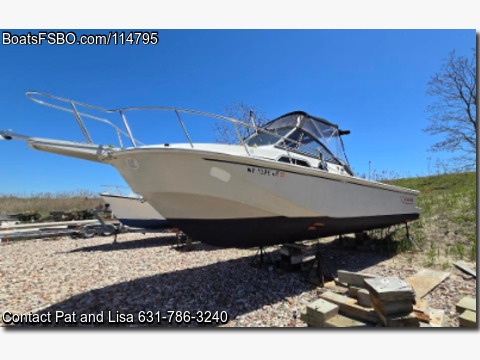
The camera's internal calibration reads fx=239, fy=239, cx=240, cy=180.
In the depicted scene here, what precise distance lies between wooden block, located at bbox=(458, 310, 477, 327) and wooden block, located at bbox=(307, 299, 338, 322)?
1290 millimetres

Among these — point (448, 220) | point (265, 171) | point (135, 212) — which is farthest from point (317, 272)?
point (135, 212)

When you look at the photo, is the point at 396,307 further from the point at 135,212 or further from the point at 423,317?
the point at 135,212

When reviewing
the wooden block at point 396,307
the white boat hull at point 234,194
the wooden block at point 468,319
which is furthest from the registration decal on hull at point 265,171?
the wooden block at point 468,319

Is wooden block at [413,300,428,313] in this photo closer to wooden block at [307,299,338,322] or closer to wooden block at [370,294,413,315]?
wooden block at [370,294,413,315]

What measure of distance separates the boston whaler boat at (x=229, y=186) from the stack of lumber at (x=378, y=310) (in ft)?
4.19

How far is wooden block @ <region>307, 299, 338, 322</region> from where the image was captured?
260 cm

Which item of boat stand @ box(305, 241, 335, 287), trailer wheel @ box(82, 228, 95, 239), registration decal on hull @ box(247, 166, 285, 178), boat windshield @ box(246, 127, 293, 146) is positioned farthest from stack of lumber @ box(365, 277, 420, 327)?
trailer wheel @ box(82, 228, 95, 239)

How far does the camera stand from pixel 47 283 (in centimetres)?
411

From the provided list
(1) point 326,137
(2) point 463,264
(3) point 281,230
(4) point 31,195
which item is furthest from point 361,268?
(4) point 31,195

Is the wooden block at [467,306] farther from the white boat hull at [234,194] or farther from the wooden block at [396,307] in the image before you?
the white boat hull at [234,194]

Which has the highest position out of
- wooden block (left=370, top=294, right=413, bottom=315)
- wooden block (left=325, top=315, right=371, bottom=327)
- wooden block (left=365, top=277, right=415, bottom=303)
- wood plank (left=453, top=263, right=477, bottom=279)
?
wooden block (left=365, top=277, right=415, bottom=303)

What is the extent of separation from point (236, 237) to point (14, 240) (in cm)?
1034

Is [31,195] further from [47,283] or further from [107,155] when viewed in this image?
[107,155]

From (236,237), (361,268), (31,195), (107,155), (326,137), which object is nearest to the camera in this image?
(107,155)
